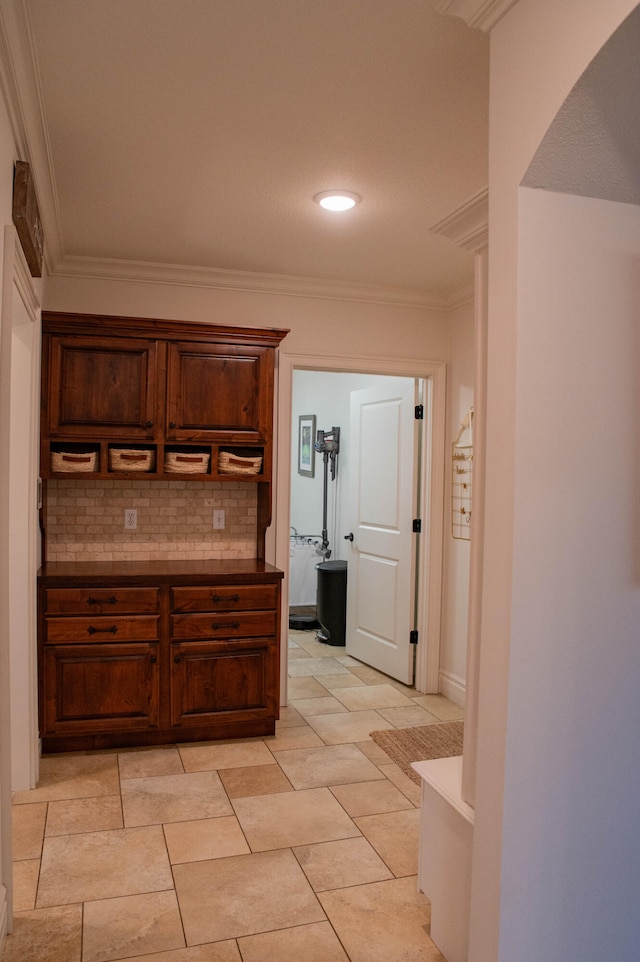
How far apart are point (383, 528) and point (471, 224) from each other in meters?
3.39

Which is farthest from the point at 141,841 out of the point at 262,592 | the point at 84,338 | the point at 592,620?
the point at 84,338

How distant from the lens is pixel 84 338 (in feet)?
12.1

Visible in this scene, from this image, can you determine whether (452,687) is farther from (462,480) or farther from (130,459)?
(130,459)

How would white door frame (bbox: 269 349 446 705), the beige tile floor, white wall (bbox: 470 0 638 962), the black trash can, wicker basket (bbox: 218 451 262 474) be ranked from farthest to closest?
the black trash can < white door frame (bbox: 269 349 446 705) < wicker basket (bbox: 218 451 262 474) < the beige tile floor < white wall (bbox: 470 0 638 962)

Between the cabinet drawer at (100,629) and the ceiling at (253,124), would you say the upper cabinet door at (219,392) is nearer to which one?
the ceiling at (253,124)

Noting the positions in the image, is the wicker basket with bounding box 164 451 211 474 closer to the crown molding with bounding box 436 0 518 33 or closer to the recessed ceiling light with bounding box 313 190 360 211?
the recessed ceiling light with bounding box 313 190 360 211

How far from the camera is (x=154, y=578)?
361 cm

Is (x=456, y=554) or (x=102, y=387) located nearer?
(x=102, y=387)

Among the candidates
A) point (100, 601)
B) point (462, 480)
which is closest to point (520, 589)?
point (100, 601)

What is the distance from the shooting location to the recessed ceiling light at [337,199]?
3.01 metres

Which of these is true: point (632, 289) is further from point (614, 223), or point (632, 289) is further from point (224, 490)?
point (224, 490)

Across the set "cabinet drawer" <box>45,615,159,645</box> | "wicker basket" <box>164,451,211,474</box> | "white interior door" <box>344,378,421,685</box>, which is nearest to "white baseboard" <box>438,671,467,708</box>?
"white interior door" <box>344,378,421,685</box>

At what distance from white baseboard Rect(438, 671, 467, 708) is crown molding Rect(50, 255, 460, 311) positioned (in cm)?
243

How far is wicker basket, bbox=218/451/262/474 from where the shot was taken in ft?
13.0
